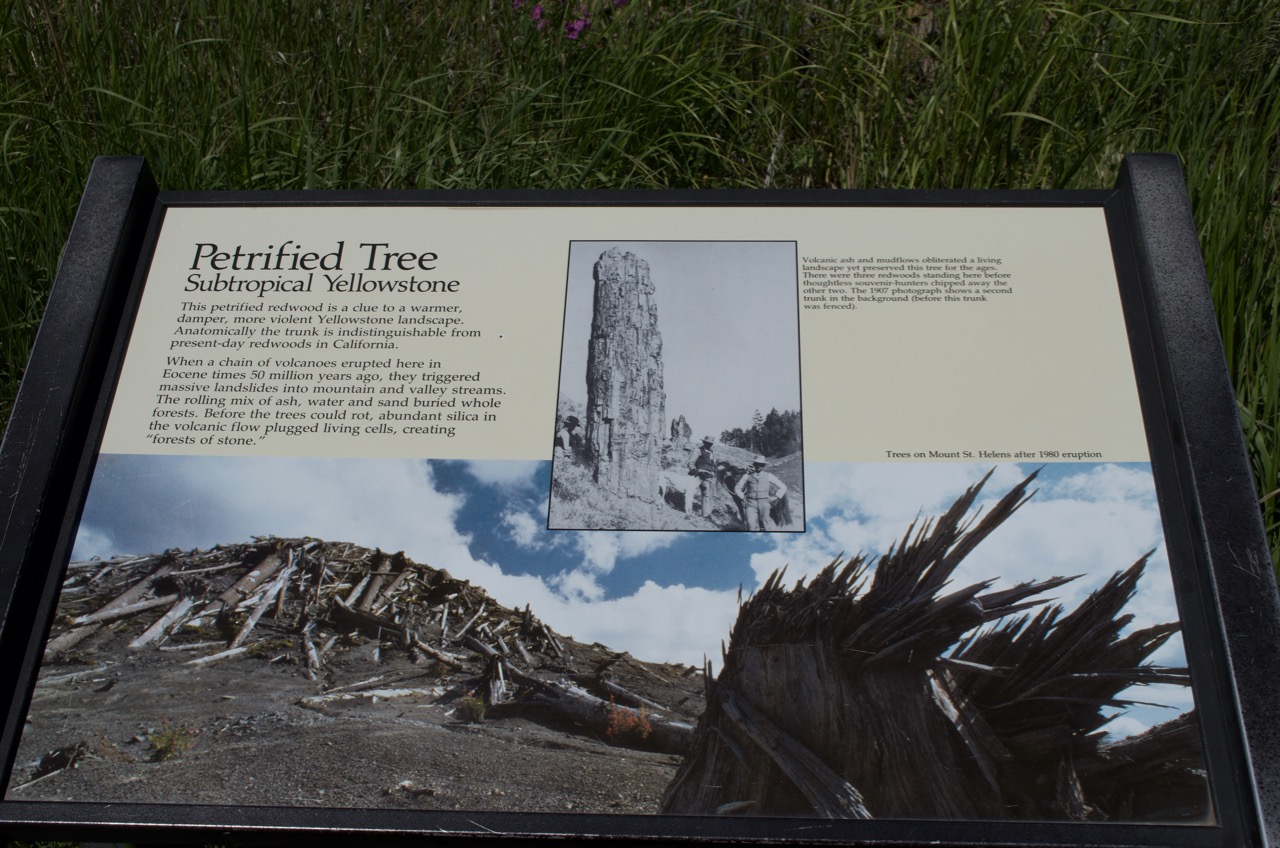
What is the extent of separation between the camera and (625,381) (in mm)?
1782

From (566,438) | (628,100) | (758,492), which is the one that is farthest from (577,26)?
(758,492)

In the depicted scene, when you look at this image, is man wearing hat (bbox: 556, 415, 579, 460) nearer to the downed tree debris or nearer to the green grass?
the downed tree debris

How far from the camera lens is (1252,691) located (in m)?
1.46

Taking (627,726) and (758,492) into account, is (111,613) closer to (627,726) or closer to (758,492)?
(627,726)

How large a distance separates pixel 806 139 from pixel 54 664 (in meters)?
2.59

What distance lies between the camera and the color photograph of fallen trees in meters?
1.44

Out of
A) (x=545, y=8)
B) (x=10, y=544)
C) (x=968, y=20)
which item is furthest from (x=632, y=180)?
(x=10, y=544)

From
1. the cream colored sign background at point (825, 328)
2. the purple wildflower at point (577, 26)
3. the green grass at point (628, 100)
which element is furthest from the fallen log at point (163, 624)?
the purple wildflower at point (577, 26)

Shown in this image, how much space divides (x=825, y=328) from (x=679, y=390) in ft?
1.02

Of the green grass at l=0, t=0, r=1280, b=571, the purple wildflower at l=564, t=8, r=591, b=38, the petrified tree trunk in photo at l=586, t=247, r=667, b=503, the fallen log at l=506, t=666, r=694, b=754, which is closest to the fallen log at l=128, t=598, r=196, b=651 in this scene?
the fallen log at l=506, t=666, r=694, b=754

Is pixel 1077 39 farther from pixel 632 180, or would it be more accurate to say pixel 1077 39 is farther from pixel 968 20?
pixel 632 180

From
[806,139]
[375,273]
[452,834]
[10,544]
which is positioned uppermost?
[806,139]

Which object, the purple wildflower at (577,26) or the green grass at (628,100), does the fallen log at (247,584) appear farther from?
the purple wildflower at (577,26)

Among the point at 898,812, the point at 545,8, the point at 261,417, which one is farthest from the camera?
the point at 545,8
